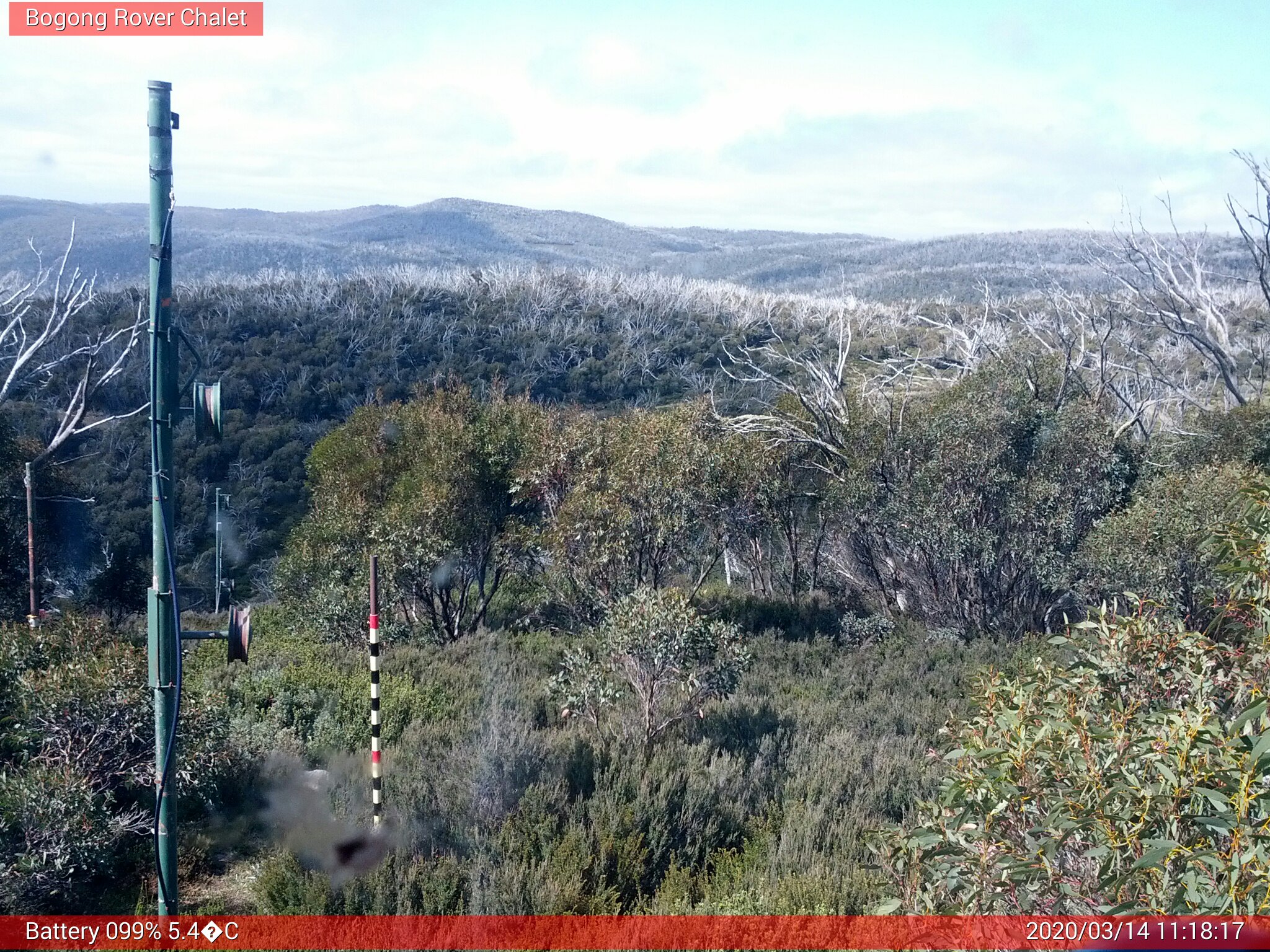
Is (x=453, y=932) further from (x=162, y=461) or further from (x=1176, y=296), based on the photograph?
(x=1176, y=296)

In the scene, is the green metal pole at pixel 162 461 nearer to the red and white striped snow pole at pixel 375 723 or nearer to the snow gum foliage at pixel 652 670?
the red and white striped snow pole at pixel 375 723

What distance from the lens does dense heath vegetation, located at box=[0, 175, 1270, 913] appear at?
131 inches

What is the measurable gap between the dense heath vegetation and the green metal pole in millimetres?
1200

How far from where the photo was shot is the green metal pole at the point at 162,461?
3.69 meters

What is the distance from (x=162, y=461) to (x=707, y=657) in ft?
17.3

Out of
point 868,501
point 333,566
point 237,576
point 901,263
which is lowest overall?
point 237,576

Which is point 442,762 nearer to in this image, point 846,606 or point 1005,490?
point 1005,490

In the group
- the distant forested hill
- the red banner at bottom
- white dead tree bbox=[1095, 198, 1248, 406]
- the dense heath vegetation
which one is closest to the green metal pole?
the red banner at bottom

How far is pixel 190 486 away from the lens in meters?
A: 24.4

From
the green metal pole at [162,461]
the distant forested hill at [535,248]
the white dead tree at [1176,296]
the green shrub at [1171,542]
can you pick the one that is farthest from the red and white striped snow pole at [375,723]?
the distant forested hill at [535,248]

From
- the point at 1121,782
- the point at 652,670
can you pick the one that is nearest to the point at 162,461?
the point at 1121,782

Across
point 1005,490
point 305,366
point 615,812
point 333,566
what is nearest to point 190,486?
point 305,366

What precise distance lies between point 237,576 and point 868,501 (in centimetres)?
1407

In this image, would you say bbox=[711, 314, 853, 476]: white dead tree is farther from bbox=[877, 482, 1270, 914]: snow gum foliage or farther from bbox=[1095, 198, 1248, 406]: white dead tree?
bbox=[877, 482, 1270, 914]: snow gum foliage
